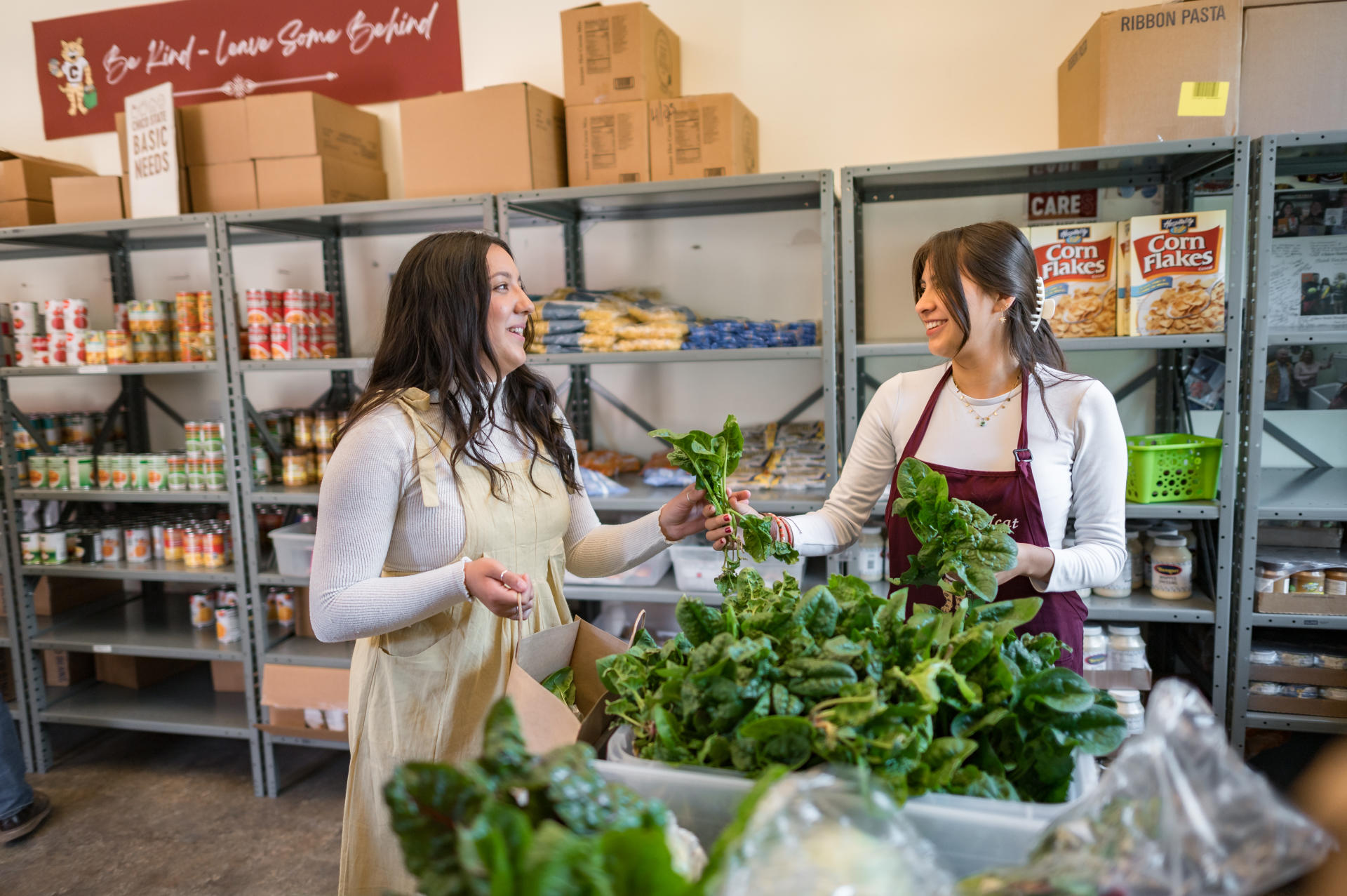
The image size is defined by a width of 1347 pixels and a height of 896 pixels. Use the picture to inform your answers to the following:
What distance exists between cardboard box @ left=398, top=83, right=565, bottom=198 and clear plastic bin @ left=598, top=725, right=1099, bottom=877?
233cm

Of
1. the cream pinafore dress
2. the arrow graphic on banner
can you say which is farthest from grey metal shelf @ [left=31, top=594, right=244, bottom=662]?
the arrow graphic on banner

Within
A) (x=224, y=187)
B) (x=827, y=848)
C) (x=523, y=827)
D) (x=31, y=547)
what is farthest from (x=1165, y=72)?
(x=31, y=547)

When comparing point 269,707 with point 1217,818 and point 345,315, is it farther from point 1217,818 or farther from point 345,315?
point 1217,818

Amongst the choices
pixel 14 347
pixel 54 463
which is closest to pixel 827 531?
pixel 54 463

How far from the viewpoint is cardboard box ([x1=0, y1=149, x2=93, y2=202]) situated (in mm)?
3312

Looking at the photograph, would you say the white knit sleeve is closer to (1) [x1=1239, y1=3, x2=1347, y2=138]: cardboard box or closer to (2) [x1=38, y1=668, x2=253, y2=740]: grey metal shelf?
(2) [x1=38, y1=668, x2=253, y2=740]: grey metal shelf

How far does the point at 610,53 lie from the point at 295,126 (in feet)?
3.62

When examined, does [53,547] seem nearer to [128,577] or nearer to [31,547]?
[31,547]

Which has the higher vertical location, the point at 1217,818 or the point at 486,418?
the point at 486,418

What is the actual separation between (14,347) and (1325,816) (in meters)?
4.09

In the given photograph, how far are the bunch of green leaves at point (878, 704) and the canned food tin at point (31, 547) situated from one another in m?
3.34

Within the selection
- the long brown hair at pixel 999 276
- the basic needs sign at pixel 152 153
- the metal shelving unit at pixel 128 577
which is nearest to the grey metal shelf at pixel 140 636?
the metal shelving unit at pixel 128 577

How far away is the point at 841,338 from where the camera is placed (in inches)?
117

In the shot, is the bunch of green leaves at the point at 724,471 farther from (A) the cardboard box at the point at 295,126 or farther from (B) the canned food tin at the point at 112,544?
(B) the canned food tin at the point at 112,544
